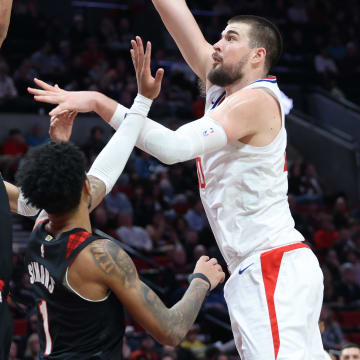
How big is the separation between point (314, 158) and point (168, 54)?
4.27 metres

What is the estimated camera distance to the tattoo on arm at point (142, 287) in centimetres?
304

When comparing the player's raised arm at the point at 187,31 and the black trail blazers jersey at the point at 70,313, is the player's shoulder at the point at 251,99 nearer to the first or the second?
the player's raised arm at the point at 187,31

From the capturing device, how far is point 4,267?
283 centimetres

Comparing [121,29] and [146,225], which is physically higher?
[121,29]

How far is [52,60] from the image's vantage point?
14.7 metres

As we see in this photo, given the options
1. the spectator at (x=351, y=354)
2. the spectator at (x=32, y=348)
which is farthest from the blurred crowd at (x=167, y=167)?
the spectator at (x=351, y=354)

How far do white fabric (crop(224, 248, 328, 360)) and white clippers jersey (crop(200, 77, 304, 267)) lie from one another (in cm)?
10

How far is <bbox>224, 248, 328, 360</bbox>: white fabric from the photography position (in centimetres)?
385

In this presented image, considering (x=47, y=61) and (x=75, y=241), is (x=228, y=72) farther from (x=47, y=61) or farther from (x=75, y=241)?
(x=47, y=61)

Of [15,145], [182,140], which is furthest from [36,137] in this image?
[182,140]

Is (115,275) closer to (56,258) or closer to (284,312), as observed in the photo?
(56,258)

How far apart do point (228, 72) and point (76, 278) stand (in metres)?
1.74

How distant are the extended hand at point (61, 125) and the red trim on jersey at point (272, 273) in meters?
1.25

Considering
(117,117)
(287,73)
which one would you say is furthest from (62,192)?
(287,73)
